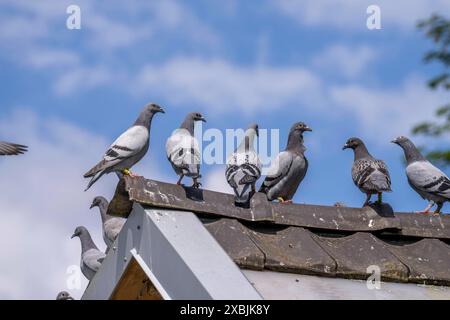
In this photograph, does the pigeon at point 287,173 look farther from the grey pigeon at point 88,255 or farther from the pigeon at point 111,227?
the grey pigeon at point 88,255

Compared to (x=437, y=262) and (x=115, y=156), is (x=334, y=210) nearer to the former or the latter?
(x=437, y=262)

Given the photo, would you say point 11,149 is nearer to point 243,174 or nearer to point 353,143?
point 353,143

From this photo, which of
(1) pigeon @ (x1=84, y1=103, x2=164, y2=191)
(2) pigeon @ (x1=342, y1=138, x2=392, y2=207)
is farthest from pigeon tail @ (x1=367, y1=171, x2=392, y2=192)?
(1) pigeon @ (x1=84, y1=103, x2=164, y2=191)

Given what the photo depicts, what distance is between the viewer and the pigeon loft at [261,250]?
4.72 metres

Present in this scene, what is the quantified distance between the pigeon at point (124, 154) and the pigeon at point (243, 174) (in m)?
2.70

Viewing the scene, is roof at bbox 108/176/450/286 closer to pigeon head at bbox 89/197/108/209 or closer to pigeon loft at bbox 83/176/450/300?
pigeon loft at bbox 83/176/450/300

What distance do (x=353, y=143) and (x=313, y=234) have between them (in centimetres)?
437

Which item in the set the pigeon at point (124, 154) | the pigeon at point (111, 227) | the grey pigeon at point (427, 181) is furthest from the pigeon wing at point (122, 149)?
the grey pigeon at point (427, 181)

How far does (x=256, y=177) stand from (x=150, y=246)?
49.0 inches

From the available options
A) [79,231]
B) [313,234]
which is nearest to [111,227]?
[79,231]

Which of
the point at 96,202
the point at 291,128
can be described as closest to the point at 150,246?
the point at 291,128

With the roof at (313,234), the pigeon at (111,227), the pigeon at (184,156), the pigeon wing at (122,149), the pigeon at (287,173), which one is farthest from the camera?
the pigeon at (287,173)

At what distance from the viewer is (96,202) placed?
1414 cm

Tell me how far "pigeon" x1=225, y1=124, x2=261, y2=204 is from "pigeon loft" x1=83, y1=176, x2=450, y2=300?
0.07 m
